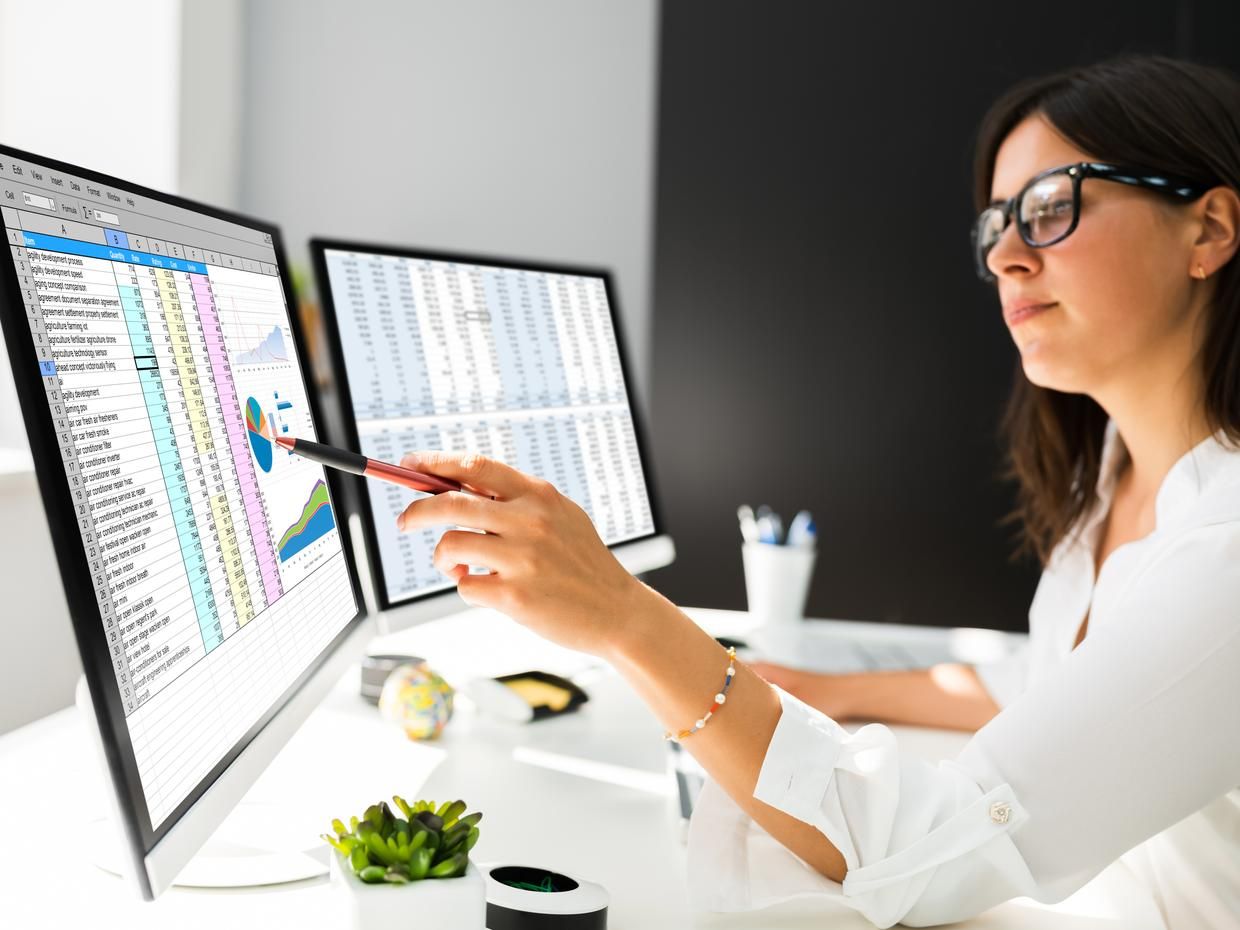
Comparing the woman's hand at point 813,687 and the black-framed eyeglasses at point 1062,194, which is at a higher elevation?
the black-framed eyeglasses at point 1062,194

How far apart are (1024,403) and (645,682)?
33.9 inches

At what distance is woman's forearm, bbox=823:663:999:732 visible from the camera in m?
1.07

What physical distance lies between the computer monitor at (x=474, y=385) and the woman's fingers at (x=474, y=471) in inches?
11.8

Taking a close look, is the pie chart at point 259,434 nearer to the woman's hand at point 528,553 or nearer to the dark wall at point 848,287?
the woman's hand at point 528,553

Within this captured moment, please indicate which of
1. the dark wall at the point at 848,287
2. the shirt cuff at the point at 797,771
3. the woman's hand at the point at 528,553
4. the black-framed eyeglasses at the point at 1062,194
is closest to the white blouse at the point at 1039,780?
the shirt cuff at the point at 797,771

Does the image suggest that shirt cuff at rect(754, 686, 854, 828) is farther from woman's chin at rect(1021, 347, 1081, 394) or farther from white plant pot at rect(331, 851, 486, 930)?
woman's chin at rect(1021, 347, 1081, 394)

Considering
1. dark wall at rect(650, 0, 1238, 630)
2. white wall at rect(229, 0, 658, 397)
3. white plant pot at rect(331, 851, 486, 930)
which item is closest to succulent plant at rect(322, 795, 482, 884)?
white plant pot at rect(331, 851, 486, 930)

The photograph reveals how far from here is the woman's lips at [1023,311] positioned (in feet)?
3.19

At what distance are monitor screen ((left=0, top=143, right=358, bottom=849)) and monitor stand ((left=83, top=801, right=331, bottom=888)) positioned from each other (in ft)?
0.36

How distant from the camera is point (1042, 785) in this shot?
0.64 metres

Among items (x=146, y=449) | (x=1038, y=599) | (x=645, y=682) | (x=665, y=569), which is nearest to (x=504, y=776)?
(x=645, y=682)

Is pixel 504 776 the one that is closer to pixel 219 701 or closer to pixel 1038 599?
pixel 219 701

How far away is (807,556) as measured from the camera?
1.44m

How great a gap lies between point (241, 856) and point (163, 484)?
11.6 inches
